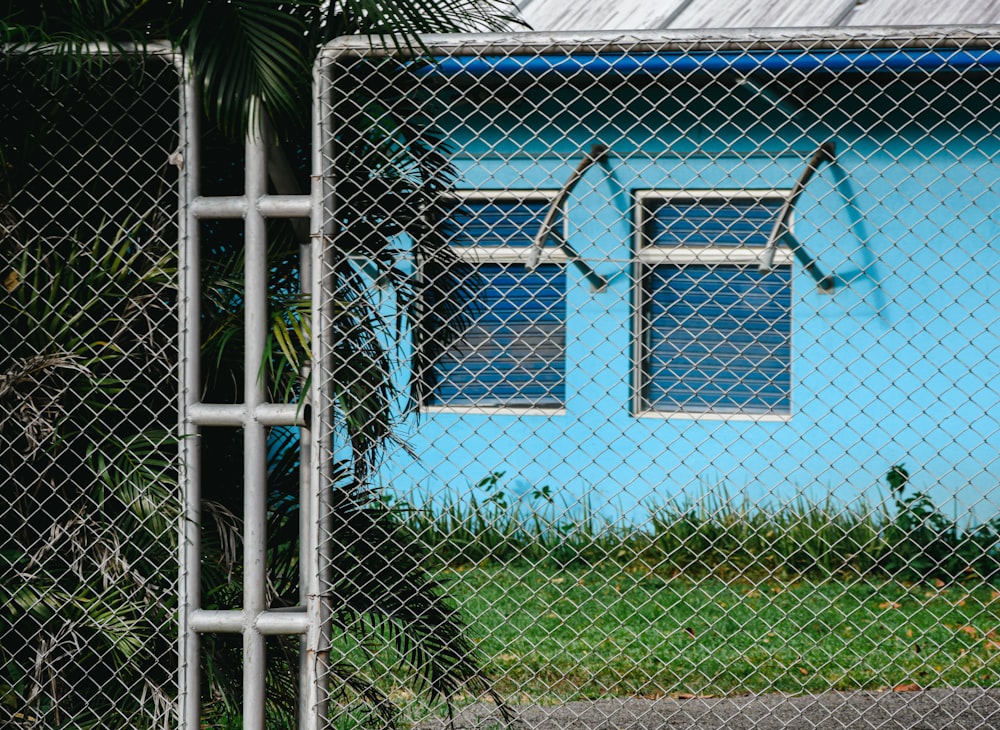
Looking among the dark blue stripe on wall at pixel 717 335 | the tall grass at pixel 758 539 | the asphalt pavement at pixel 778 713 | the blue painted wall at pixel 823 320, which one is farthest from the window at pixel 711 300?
the asphalt pavement at pixel 778 713

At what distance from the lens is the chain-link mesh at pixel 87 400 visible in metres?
2.63

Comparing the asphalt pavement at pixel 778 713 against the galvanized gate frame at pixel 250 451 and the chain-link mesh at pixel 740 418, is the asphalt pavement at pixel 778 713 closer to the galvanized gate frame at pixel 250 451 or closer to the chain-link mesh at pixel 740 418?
the chain-link mesh at pixel 740 418

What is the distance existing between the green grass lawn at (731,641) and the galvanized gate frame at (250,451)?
6.44 feet

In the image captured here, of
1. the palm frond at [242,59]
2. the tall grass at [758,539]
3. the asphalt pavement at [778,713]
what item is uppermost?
the palm frond at [242,59]

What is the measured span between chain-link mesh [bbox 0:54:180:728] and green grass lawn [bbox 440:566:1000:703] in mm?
1919

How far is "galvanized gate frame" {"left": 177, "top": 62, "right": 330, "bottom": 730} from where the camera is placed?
239cm

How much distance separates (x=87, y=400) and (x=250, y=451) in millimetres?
570

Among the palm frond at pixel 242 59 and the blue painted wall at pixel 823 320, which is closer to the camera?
the palm frond at pixel 242 59

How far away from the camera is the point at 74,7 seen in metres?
2.69

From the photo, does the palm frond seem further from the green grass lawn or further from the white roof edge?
the green grass lawn

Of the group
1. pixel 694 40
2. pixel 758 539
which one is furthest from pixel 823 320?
pixel 694 40

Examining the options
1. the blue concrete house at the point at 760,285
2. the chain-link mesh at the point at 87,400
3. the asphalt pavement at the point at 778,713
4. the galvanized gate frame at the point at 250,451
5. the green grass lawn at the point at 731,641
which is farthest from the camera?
the blue concrete house at the point at 760,285

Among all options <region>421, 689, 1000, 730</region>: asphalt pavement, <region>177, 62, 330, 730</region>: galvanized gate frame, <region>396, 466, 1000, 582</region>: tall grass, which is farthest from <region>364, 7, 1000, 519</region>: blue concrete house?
<region>177, 62, 330, 730</region>: galvanized gate frame

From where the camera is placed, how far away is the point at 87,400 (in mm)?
2723
